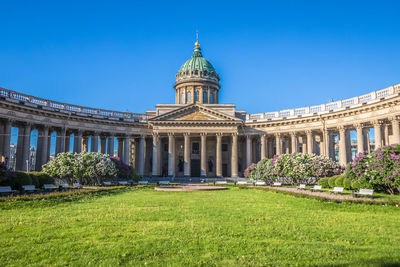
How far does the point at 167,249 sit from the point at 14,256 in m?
3.23

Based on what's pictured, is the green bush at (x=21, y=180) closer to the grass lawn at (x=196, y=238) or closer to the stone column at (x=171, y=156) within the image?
the grass lawn at (x=196, y=238)

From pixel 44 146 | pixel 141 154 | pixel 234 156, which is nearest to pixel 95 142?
pixel 141 154

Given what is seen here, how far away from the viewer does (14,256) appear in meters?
6.61

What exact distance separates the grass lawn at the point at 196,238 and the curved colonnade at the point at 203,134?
31.8 metres

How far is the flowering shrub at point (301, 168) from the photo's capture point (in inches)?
1289

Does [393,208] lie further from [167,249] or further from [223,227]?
[167,249]

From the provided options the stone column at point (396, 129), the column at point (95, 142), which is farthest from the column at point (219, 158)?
the stone column at point (396, 129)

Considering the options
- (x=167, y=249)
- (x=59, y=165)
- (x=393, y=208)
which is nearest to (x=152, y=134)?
(x=59, y=165)

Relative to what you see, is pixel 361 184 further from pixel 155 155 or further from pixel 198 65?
pixel 198 65

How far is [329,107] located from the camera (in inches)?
1916

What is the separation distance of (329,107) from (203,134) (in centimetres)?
2070

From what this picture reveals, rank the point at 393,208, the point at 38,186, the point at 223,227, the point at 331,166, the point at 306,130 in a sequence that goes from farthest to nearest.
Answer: the point at 306,130 < the point at 331,166 < the point at 38,186 < the point at 393,208 < the point at 223,227

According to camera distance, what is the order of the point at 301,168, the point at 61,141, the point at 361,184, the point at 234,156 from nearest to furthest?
the point at 361,184
the point at 301,168
the point at 61,141
the point at 234,156

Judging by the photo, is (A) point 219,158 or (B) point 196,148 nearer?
(A) point 219,158
